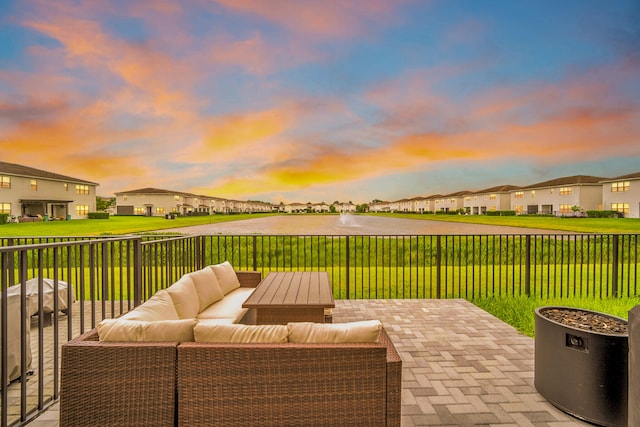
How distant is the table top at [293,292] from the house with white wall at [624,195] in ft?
142

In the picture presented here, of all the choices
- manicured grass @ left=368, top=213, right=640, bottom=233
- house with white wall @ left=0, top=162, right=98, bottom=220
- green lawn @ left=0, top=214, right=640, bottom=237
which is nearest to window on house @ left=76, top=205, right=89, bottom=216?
house with white wall @ left=0, top=162, right=98, bottom=220

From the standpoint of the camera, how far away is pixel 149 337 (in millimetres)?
2045

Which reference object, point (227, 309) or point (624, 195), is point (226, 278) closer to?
point (227, 309)

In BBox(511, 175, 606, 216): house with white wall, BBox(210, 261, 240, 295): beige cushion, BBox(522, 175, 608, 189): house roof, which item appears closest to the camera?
BBox(210, 261, 240, 295): beige cushion

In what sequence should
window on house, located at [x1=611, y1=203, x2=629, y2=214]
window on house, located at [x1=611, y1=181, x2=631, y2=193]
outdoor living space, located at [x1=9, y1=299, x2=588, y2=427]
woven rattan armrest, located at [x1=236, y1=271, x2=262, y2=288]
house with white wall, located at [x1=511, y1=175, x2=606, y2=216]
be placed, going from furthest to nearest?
house with white wall, located at [x1=511, y1=175, x2=606, y2=216] → window on house, located at [x1=611, y1=181, x2=631, y2=193] → window on house, located at [x1=611, y1=203, x2=629, y2=214] → woven rattan armrest, located at [x1=236, y1=271, x2=262, y2=288] → outdoor living space, located at [x1=9, y1=299, x2=588, y2=427]

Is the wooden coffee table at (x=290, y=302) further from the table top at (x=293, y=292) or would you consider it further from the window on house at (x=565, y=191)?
the window on house at (x=565, y=191)

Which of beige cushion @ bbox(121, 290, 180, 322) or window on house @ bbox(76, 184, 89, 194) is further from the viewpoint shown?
window on house @ bbox(76, 184, 89, 194)

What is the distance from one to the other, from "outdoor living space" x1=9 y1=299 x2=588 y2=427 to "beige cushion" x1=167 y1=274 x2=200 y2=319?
4.15ft

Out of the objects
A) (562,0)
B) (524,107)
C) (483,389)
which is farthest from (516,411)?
(524,107)

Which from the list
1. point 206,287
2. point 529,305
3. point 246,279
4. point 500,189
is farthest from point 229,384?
point 500,189

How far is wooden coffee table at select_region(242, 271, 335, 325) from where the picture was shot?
11.5ft

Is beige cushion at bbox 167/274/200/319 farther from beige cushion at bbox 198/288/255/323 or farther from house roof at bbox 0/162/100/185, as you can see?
house roof at bbox 0/162/100/185

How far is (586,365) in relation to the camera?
260cm

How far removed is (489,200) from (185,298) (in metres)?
76.1
